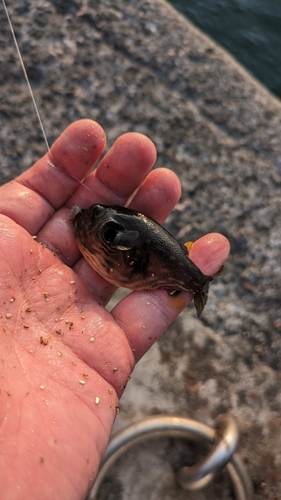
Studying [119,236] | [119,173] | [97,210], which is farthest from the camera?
[119,173]

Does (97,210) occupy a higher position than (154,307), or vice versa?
(97,210)

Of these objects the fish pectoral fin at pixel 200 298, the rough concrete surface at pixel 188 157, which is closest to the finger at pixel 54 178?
the rough concrete surface at pixel 188 157

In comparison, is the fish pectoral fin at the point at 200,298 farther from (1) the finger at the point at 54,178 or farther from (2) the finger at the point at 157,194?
(1) the finger at the point at 54,178

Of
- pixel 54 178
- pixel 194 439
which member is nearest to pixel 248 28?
pixel 54 178

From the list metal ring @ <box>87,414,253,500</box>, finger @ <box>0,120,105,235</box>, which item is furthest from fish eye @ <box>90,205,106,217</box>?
metal ring @ <box>87,414,253,500</box>

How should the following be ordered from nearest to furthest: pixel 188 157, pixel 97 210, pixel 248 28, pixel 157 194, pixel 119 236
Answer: pixel 119 236, pixel 97 210, pixel 157 194, pixel 188 157, pixel 248 28

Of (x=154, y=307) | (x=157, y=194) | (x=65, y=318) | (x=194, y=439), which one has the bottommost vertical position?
(x=194, y=439)

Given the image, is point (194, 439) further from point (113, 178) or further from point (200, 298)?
point (113, 178)
